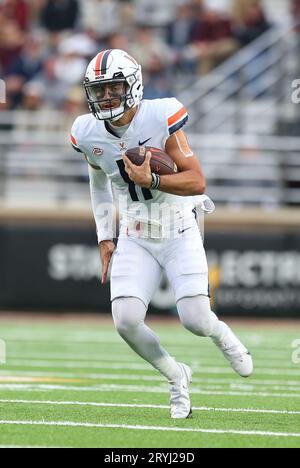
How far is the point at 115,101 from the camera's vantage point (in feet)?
17.0

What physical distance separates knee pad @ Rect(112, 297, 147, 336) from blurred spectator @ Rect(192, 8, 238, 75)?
8546 millimetres

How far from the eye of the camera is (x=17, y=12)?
14.7 meters

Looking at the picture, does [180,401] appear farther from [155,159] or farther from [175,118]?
[175,118]

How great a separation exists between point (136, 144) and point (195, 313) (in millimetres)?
835

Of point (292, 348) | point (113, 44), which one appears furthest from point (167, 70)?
point (292, 348)

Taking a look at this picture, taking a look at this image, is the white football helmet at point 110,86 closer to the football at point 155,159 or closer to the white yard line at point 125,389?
the football at point 155,159

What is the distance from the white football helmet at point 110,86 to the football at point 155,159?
0.71ft

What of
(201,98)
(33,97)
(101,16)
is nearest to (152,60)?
(201,98)

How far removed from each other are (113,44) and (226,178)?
2097mm

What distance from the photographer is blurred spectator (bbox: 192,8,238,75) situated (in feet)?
43.8

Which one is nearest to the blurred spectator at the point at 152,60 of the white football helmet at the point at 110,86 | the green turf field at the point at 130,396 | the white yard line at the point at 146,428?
the green turf field at the point at 130,396

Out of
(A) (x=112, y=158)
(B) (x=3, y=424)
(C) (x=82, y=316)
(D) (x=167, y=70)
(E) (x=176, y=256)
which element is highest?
(D) (x=167, y=70)

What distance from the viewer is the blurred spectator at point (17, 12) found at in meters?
14.6
